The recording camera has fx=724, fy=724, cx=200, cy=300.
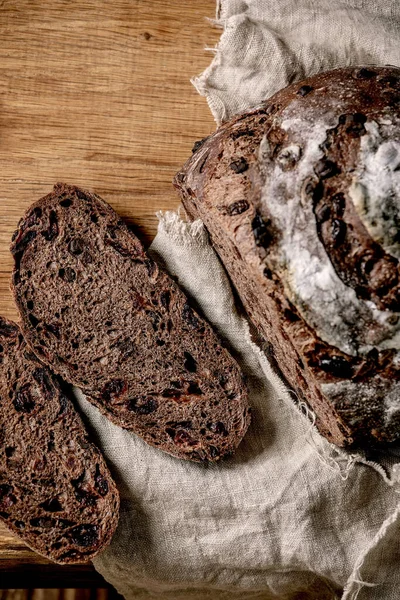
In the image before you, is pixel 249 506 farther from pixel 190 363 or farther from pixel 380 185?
pixel 380 185

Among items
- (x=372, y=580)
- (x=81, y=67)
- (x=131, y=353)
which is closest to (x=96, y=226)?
(x=131, y=353)

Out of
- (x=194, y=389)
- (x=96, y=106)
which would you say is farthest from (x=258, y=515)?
(x=96, y=106)

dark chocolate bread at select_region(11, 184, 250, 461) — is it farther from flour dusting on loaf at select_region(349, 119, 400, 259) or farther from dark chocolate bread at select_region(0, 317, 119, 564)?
flour dusting on loaf at select_region(349, 119, 400, 259)

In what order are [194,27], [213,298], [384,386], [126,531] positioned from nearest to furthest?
1. [384,386]
2. [126,531]
3. [213,298]
4. [194,27]

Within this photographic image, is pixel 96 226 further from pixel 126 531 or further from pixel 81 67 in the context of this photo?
pixel 126 531

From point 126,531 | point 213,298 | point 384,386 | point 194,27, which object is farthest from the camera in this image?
point 194,27

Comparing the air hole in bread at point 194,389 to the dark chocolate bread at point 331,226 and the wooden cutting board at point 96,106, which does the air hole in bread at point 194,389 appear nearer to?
the dark chocolate bread at point 331,226
